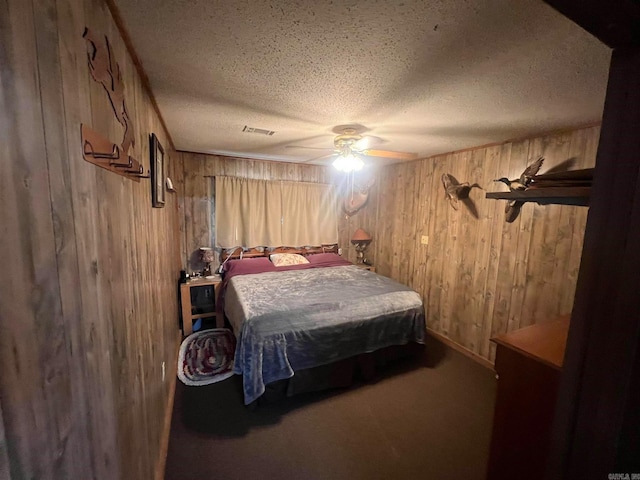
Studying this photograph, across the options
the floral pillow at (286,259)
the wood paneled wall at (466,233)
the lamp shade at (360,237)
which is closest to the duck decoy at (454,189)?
the wood paneled wall at (466,233)

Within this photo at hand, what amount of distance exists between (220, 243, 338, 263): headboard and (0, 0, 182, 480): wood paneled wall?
2731 mm

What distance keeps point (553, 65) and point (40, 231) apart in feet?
6.27

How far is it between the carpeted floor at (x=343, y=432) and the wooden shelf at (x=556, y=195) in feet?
5.45

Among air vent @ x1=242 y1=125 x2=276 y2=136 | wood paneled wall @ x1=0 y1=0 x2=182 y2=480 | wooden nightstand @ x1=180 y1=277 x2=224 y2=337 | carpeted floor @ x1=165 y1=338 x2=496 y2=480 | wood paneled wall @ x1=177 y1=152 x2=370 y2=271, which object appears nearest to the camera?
wood paneled wall @ x1=0 y1=0 x2=182 y2=480

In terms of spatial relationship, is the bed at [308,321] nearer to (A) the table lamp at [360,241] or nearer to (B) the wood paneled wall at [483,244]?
(B) the wood paneled wall at [483,244]

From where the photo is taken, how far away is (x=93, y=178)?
74 centimetres

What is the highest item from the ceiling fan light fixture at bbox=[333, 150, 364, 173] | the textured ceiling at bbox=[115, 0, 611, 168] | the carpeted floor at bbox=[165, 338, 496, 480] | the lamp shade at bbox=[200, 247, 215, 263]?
the textured ceiling at bbox=[115, 0, 611, 168]

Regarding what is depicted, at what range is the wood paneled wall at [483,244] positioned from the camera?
2105 millimetres

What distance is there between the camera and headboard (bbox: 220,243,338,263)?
3708 mm

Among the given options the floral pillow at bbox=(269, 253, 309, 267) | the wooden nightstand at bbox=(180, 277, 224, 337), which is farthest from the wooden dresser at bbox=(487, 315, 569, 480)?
the wooden nightstand at bbox=(180, 277, 224, 337)

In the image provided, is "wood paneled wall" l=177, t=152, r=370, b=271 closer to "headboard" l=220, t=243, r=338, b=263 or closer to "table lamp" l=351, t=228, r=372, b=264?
"headboard" l=220, t=243, r=338, b=263

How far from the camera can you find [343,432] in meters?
1.82

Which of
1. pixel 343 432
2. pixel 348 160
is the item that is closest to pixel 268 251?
pixel 348 160

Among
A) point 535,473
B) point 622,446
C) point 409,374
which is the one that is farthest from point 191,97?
point 409,374
